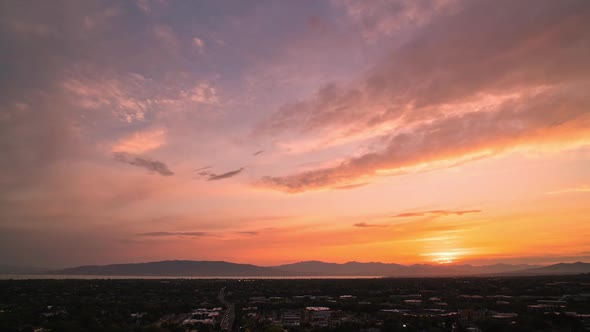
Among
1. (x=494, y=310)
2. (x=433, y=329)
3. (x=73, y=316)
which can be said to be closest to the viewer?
(x=433, y=329)

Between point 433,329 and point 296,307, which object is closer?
point 433,329

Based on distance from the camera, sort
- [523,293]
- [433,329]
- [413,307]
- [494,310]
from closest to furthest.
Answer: [433,329]
[494,310]
[413,307]
[523,293]

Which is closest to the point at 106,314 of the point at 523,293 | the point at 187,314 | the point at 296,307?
the point at 187,314

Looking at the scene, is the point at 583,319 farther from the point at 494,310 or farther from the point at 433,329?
the point at 433,329

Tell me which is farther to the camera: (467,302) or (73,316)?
(467,302)

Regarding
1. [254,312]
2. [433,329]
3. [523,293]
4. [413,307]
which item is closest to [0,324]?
[254,312]

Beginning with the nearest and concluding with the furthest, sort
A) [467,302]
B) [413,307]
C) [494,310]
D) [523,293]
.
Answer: [494,310] → [413,307] → [467,302] → [523,293]

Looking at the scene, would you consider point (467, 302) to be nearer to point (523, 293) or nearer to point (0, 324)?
point (523, 293)

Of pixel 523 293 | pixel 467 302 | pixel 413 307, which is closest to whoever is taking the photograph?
pixel 413 307
